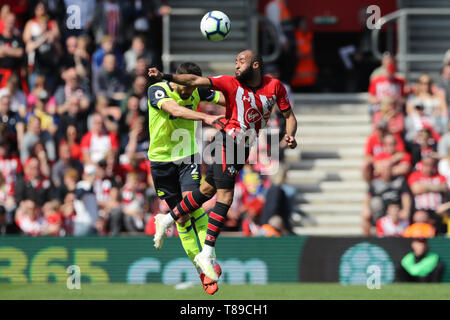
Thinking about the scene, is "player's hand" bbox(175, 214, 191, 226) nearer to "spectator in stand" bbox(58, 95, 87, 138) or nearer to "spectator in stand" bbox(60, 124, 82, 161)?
"spectator in stand" bbox(60, 124, 82, 161)

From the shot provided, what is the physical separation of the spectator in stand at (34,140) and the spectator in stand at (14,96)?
592 mm

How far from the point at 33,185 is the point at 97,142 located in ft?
4.59

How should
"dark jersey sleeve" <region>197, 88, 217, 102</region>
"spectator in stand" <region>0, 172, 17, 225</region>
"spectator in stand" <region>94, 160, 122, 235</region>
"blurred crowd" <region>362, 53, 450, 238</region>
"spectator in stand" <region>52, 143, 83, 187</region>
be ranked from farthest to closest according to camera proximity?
"spectator in stand" <region>52, 143, 83, 187</region> → "spectator in stand" <region>0, 172, 17, 225</region> → "spectator in stand" <region>94, 160, 122, 235</region> → "blurred crowd" <region>362, 53, 450, 238</region> → "dark jersey sleeve" <region>197, 88, 217, 102</region>

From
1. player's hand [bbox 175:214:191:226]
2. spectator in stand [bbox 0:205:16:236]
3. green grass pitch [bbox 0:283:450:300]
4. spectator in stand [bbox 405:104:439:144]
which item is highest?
spectator in stand [bbox 405:104:439:144]

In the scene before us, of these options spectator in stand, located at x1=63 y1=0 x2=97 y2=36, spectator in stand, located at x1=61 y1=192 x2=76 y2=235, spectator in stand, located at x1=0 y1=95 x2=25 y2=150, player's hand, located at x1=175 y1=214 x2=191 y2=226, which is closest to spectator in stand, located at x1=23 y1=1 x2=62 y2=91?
spectator in stand, located at x1=63 y1=0 x2=97 y2=36

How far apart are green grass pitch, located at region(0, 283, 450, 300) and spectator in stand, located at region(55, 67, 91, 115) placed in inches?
156

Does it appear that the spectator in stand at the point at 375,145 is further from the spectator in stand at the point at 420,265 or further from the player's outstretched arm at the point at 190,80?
the player's outstretched arm at the point at 190,80

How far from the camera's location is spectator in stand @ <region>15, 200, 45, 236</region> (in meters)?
16.7

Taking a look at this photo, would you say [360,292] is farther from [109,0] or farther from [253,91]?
[109,0]

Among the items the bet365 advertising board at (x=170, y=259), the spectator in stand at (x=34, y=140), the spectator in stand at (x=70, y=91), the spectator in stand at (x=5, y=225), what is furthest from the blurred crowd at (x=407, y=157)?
the spectator in stand at (x=5, y=225)

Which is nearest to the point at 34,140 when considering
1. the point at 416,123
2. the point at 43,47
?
the point at 43,47

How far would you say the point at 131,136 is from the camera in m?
17.4

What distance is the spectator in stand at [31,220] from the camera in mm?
16688

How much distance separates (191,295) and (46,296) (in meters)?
2.07
